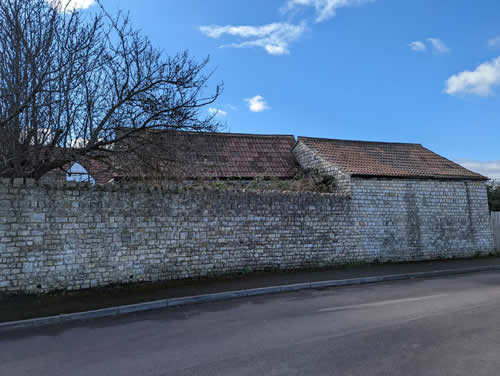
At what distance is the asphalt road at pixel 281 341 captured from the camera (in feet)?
13.3

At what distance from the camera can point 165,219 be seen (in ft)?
32.5

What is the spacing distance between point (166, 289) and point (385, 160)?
1143 cm

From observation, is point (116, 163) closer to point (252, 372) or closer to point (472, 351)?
point (252, 372)

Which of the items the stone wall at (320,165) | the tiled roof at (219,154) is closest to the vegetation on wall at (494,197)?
the tiled roof at (219,154)

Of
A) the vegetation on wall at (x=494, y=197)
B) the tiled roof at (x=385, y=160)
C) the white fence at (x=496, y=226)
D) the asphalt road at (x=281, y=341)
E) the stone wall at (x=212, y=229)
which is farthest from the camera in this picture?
the vegetation on wall at (x=494, y=197)

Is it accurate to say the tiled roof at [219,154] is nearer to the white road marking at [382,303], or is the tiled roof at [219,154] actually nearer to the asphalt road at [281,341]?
the asphalt road at [281,341]

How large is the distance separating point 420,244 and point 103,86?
12.7 meters

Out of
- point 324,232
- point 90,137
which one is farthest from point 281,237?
point 90,137

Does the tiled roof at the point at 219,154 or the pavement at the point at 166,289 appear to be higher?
the tiled roof at the point at 219,154

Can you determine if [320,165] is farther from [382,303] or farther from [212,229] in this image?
[382,303]

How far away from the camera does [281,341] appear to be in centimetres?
496

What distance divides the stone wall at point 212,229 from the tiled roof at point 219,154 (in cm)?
113

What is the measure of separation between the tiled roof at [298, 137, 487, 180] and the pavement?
374 centimetres

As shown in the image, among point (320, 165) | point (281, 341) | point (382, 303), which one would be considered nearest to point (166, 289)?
point (281, 341)
